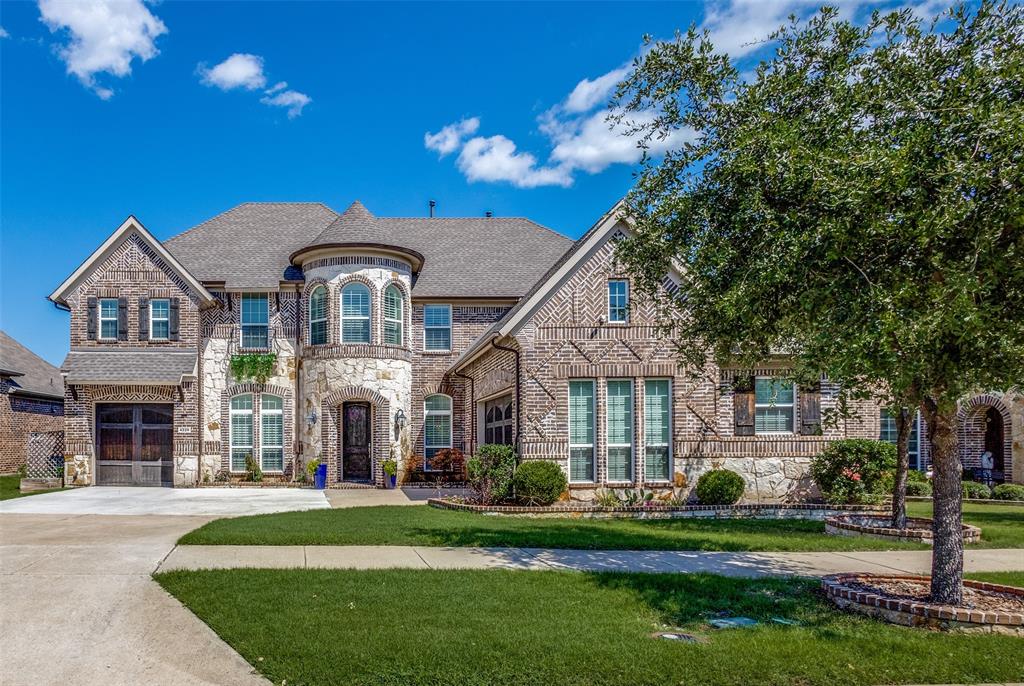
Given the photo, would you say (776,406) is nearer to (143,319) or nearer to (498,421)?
(498,421)

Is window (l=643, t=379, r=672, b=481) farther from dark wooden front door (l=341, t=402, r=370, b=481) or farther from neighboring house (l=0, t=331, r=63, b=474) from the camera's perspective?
neighboring house (l=0, t=331, r=63, b=474)

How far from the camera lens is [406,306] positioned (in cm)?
2466

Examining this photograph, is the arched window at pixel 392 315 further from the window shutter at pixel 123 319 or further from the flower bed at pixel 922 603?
the flower bed at pixel 922 603

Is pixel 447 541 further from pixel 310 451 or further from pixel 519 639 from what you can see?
pixel 310 451

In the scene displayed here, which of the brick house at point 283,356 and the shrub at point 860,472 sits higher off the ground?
the brick house at point 283,356

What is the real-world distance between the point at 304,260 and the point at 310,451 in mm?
6048

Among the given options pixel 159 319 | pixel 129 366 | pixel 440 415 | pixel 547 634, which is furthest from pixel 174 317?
pixel 547 634

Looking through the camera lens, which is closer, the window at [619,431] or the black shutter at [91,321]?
the window at [619,431]

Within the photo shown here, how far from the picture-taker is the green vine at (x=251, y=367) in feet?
80.4

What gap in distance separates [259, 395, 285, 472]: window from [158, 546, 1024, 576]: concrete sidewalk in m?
14.0

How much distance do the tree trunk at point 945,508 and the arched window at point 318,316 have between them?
60.8 ft

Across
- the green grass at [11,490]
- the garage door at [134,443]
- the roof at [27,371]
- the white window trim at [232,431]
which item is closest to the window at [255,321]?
the white window trim at [232,431]

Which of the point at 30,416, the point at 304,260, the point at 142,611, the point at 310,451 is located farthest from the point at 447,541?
the point at 30,416

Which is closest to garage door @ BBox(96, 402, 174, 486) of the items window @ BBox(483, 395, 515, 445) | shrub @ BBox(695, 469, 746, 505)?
window @ BBox(483, 395, 515, 445)
